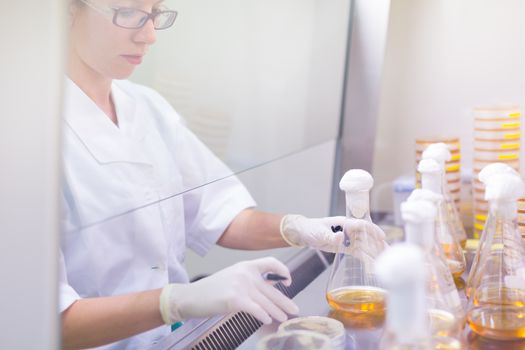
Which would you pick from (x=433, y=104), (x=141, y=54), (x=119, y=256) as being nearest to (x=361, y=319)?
(x=119, y=256)

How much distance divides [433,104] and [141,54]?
143 cm

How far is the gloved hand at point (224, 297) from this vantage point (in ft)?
4.06

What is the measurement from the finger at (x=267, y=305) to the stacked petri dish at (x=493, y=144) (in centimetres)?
106

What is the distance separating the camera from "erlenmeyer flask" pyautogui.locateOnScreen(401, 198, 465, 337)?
3.38 feet

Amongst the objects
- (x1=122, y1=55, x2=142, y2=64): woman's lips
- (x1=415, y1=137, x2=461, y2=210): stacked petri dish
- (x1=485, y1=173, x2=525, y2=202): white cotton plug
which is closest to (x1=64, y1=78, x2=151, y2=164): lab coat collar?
(x1=122, y1=55, x2=142, y2=64): woman's lips

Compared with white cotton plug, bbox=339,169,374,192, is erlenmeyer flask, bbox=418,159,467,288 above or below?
below

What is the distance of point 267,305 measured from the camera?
128cm

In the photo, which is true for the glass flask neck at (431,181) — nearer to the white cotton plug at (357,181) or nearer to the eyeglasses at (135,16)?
the white cotton plug at (357,181)

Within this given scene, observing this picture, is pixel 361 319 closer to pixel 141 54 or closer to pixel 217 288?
pixel 217 288

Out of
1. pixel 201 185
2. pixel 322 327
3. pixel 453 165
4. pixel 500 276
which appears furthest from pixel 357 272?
pixel 453 165

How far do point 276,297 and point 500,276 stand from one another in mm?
485

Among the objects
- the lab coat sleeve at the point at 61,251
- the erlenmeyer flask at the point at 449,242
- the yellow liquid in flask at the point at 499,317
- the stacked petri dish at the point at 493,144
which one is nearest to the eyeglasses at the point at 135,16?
the lab coat sleeve at the point at 61,251

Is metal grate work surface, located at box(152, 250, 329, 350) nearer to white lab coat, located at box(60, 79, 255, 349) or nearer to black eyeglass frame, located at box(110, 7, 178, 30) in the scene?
white lab coat, located at box(60, 79, 255, 349)

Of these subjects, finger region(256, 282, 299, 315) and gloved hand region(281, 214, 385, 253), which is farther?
gloved hand region(281, 214, 385, 253)
